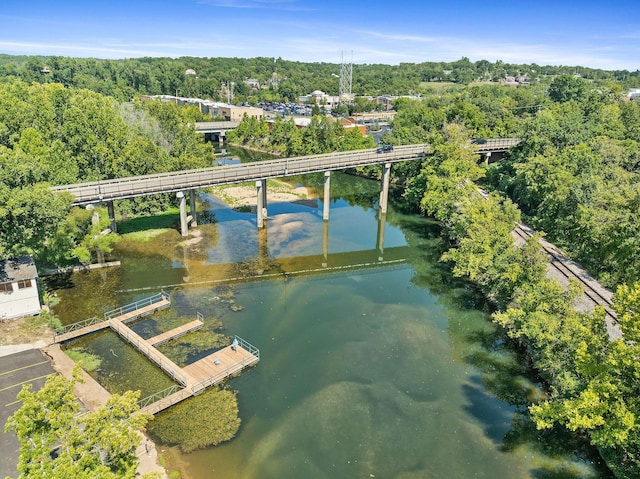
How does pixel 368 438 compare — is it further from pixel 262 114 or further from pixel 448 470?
pixel 262 114

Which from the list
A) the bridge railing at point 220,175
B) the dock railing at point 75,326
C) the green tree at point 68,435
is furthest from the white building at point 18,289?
the green tree at point 68,435

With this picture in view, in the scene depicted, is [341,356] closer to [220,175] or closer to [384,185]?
[220,175]

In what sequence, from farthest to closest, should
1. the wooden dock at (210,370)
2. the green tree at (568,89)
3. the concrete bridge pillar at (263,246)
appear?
the green tree at (568,89)
the concrete bridge pillar at (263,246)
the wooden dock at (210,370)

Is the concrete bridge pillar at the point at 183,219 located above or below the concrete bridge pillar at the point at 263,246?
above

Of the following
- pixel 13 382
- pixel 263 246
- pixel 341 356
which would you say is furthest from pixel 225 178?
pixel 13 382

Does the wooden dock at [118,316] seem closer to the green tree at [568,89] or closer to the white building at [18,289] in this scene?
the white building at [18,289]

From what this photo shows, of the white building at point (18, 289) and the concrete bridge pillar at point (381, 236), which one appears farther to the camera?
the concrete bridge pillar at point (381, 236)

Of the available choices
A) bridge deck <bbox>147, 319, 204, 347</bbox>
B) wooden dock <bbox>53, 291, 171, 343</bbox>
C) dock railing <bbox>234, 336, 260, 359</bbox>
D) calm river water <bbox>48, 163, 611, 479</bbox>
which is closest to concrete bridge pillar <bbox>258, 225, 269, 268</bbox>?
calm river water <bbox>48, 163, 611, 479</bbox>
